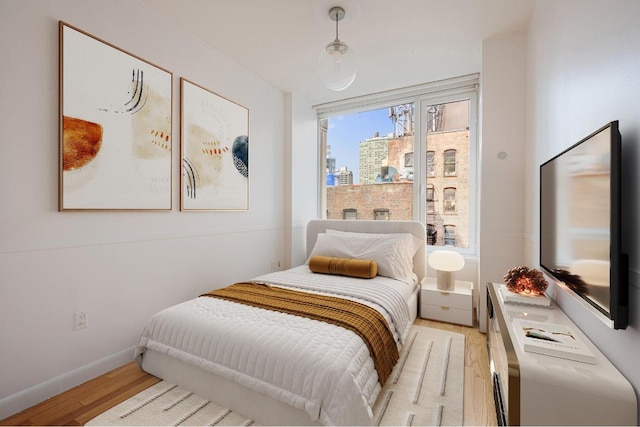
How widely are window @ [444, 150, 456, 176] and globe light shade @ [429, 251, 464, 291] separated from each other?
104cm

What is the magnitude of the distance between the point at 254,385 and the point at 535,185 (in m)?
2.33

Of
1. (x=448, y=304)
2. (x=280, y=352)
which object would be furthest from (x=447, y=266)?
(x=280, y=352)

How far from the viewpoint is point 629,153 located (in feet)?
3.32

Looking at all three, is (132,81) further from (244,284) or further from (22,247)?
(244,284)

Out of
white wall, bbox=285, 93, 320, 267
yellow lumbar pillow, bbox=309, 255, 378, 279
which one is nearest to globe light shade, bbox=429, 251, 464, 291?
yellow lumbar pillow, bbox=309, 255, 378, 279

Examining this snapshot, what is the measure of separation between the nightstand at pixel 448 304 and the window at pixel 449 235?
58cm

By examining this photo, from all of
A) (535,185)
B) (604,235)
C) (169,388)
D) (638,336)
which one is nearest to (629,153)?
(604,235)

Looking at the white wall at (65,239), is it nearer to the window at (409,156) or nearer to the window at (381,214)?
the window at (409,156)

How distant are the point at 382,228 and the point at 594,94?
2.28 m

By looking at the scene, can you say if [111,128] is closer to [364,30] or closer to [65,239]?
[65,239]

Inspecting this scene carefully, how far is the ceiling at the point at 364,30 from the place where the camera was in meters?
2.21

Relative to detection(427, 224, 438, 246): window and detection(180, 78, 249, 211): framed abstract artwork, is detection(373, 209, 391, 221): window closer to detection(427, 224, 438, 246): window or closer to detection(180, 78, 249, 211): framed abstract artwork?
detection(427, 224, 438, 246): window

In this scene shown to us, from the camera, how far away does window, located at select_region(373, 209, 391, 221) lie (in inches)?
152

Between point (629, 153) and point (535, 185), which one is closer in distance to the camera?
point (629, 153)
